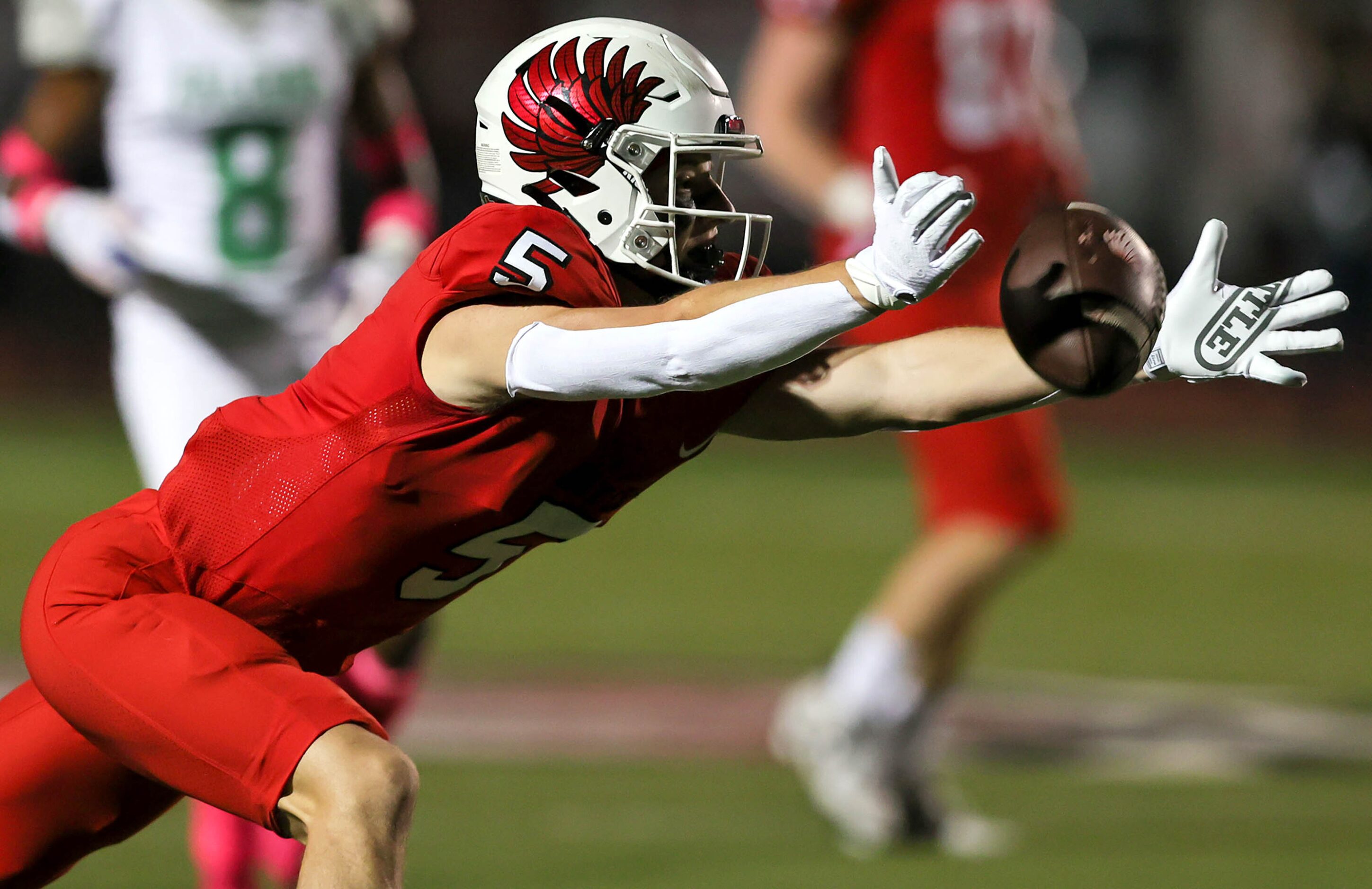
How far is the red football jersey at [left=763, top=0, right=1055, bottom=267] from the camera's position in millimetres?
5148

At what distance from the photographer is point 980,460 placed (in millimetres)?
4980

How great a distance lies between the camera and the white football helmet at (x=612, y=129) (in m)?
3.03

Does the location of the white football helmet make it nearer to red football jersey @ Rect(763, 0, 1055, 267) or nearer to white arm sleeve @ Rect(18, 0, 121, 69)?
white arm sleeve @ Rect(18, 0, 121, 69)

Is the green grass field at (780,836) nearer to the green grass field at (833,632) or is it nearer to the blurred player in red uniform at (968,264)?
the green grass field at (833,632)

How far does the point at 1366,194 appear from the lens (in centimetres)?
1777

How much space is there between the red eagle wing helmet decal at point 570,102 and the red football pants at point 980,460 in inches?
77.0

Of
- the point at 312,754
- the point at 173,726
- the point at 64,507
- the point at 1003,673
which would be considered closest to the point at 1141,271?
the point at 312,754

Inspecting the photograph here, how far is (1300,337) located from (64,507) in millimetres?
8516

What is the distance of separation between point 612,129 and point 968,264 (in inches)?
85.7

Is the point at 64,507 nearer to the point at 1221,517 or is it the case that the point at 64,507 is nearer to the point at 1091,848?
the point at 1221,517

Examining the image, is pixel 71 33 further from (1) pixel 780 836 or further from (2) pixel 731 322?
(2) pixel 731 322

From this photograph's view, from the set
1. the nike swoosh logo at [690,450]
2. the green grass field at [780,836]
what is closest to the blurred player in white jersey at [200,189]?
the green grass field at [780,836]

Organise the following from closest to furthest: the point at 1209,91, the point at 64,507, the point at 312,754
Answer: the point at 312,754
the point at 64,507
the point at 1209,91

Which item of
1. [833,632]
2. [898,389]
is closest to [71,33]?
[898,389]
